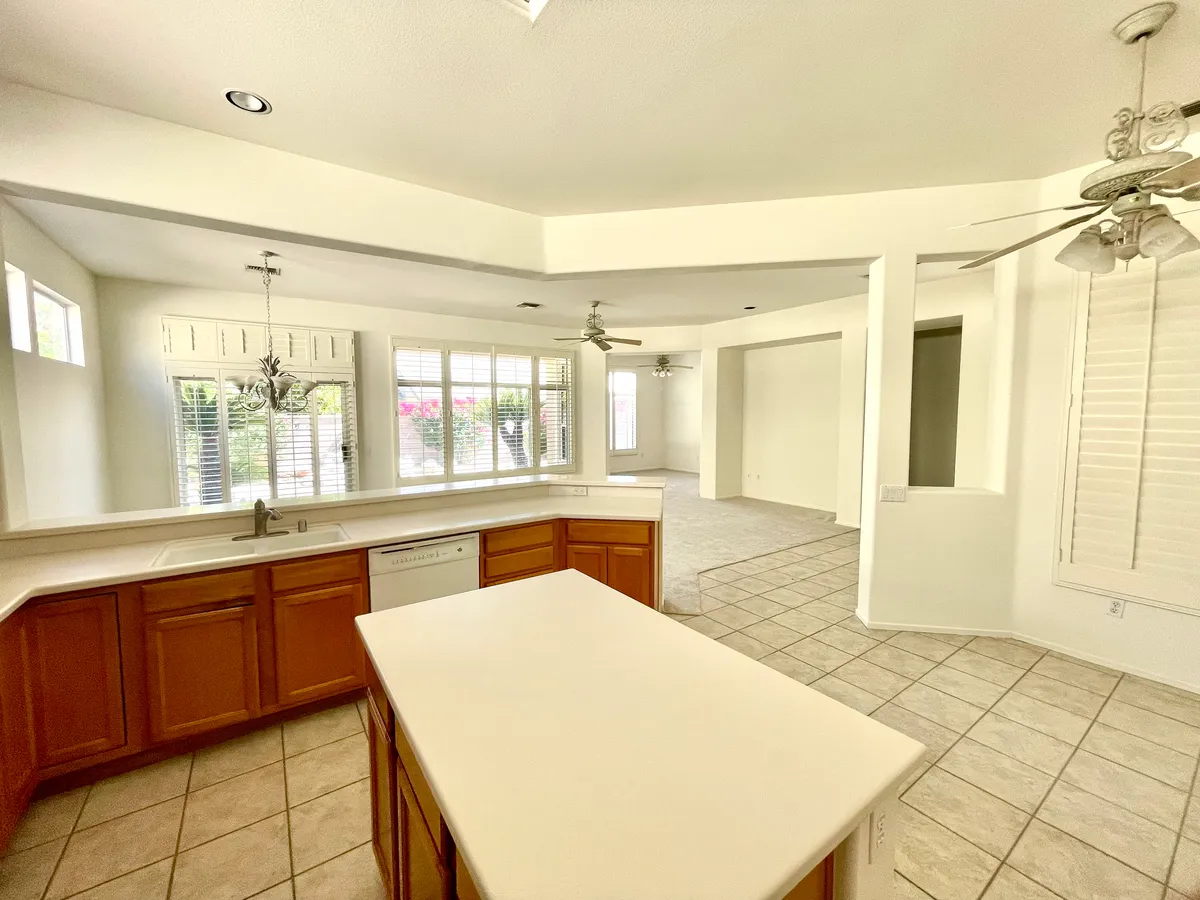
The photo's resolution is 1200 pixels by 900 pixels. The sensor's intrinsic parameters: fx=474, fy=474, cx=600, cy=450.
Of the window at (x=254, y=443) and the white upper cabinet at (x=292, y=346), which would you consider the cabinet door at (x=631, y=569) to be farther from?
the white upper cabinet at (x=292, y=346)

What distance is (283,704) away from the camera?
230cm

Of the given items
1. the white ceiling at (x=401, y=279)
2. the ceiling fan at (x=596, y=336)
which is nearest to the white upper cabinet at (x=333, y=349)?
the white ceiling at (x=401, y=279)

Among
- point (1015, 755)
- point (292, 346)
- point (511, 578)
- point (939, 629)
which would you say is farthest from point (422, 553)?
point (292, 346)

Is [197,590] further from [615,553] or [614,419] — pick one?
[614,419]

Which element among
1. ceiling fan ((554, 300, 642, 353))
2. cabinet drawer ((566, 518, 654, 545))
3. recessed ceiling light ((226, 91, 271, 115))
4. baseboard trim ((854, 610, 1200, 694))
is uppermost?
recessed ceiling light ((226, 91, 271, 115))

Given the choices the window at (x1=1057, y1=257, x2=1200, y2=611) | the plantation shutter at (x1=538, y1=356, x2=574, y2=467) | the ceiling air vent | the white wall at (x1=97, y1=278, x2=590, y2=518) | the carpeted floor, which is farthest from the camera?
the plantation shutter at (x1=538, y1=356, x2=574, y2=467)

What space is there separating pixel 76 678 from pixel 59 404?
287 centimetres

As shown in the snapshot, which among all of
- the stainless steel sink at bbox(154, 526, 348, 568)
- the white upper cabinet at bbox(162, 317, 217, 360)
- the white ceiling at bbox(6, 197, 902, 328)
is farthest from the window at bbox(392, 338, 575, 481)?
the stainless steel sink at bbox(154, 526, 348, 568)

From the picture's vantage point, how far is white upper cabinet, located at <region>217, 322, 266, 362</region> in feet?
16.6

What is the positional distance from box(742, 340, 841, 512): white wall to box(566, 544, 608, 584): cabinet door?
453 centimetres

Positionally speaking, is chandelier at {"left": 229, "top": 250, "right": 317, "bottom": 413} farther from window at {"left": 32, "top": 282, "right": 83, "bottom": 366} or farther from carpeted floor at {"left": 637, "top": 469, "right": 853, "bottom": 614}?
carpeted floor at {"left": 637, "top": 469, "right": 853, "bottom": 614}

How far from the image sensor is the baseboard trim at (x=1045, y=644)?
8.53ft

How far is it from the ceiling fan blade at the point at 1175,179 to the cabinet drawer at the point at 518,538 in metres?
3.01

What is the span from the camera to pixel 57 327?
12.2 ft
